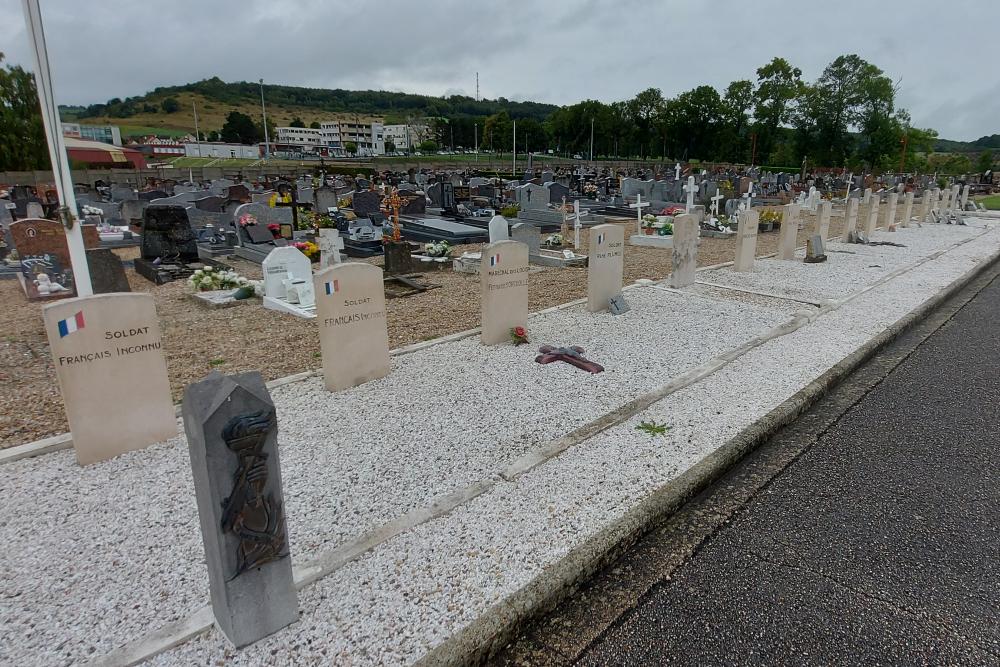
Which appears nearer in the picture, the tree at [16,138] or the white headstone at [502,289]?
the white headstone at [502,289]

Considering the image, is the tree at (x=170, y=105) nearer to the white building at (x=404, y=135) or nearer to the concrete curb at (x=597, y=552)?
the white building at (x=404, y=135)

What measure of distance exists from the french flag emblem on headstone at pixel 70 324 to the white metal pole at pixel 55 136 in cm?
126

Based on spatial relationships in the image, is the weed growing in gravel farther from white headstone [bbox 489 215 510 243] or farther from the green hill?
the green hill

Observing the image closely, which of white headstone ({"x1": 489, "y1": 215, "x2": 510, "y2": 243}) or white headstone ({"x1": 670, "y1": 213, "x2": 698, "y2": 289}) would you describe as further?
white headstone ({"x1": 489, "y1": 215, "x2": 510, "y2": 243})

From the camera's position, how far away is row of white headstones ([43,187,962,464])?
385 cm

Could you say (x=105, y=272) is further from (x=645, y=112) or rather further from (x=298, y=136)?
(x=298, y=136)

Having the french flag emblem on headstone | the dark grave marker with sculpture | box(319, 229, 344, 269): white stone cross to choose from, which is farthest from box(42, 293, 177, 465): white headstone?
box(319, 229, 344, 269): white stone cross

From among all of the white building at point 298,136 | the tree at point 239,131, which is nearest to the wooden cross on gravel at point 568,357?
the tree at point 239,131

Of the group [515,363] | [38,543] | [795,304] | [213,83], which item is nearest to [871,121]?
[795,304]

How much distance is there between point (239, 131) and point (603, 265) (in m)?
116

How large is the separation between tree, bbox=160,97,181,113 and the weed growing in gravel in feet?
519

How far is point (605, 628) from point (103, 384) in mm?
3584

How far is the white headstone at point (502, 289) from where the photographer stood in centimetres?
638

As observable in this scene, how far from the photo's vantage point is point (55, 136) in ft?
16.1
